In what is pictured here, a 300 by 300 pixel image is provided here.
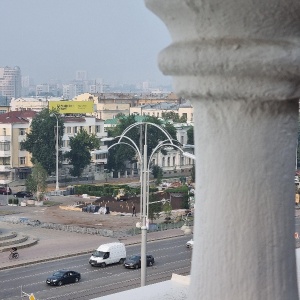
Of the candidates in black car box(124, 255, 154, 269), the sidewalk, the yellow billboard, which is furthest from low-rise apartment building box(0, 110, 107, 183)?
black car box(124, 255, 154, 269)

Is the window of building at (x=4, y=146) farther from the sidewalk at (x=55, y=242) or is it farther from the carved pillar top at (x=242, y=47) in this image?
the carved pillar top at (x=242, y=47)

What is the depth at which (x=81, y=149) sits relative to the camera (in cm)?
4041

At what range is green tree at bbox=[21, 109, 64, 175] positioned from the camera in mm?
39500

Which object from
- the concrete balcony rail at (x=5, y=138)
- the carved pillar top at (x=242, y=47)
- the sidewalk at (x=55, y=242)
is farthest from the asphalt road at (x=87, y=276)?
the concrete balcony rail at (x=5, y=138)

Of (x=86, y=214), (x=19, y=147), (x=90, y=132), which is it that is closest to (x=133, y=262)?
(x=86, y=214)

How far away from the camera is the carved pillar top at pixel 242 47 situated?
176 cm

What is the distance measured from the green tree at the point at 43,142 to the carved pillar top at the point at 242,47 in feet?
124

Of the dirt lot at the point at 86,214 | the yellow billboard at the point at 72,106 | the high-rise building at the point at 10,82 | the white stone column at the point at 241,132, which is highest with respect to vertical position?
the high-rise building at the point at 10,82

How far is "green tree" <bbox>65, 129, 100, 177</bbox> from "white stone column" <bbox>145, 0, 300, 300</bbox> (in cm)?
3846

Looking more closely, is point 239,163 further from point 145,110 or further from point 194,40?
point 145,110

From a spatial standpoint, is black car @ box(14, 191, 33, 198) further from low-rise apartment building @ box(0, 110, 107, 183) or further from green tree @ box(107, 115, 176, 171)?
green tree @ box(107, 115, 176, 171)

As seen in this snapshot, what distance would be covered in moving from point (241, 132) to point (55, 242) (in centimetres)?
2098

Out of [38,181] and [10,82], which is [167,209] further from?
[10,82]

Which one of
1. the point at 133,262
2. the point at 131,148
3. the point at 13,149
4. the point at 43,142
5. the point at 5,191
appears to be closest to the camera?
the point at 133,262
